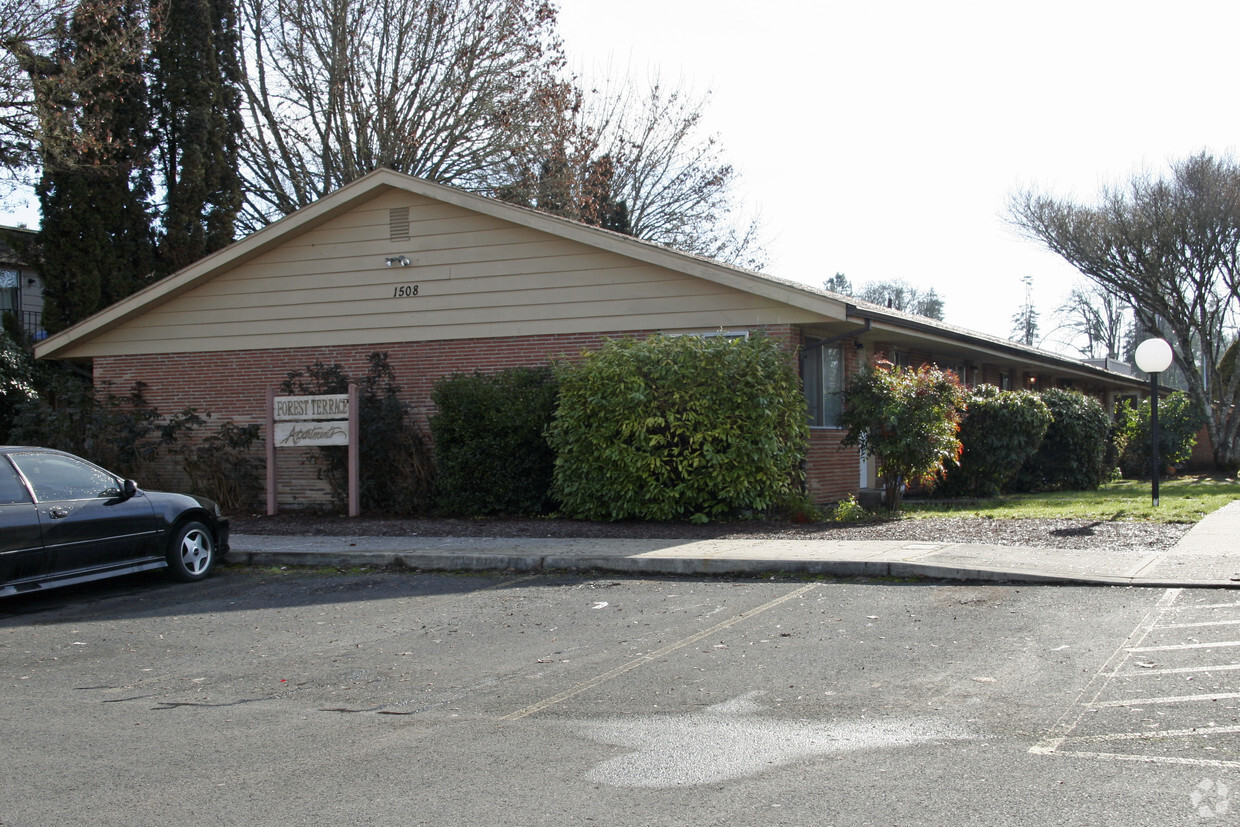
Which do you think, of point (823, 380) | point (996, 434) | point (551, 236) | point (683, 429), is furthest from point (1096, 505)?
point (551, 236)

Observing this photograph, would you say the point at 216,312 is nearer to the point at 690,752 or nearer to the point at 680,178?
the point at 690,752

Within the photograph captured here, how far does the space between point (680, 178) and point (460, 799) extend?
29930 millimetres

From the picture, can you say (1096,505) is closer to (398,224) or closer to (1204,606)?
(1204,606)

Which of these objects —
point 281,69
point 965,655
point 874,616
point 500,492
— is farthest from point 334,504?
point 281,69

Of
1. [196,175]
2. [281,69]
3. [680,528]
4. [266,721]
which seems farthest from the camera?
[281,69]

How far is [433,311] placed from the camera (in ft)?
54.8

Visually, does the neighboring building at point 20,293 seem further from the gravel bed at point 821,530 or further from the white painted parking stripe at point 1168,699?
the white painted parking stripe at point 1168,699

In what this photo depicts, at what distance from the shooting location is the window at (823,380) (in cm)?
1560

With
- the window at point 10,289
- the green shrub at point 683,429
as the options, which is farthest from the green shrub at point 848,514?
the window at point 10,289

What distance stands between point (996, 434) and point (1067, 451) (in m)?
3.37

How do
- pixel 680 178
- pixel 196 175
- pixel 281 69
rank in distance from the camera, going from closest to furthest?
pixel 196 175
pixel 281 69
pixel 680 178

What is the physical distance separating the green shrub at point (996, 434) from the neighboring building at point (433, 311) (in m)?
1.35

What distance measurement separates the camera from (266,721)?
17.9ft

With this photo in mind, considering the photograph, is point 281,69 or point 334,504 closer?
point 334,504
